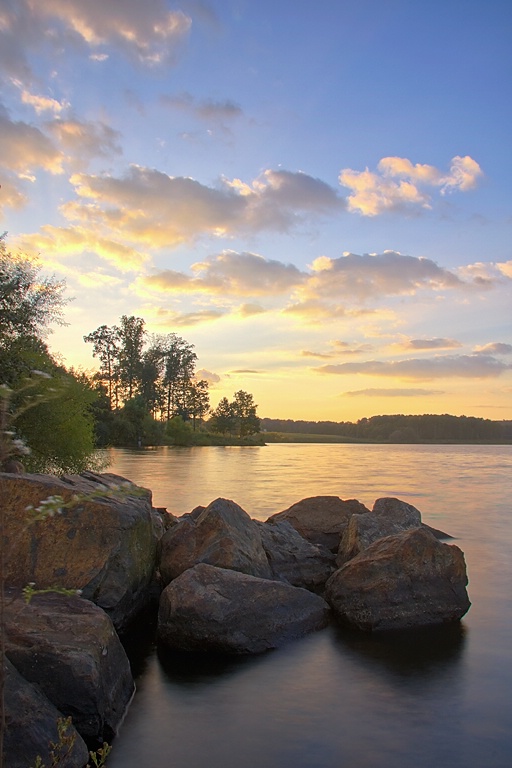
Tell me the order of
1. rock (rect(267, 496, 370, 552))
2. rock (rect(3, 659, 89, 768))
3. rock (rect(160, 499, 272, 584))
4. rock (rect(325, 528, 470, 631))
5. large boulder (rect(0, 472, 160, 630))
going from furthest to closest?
rock (rect(267, 496, 370, 552)) → rock (rect(160, 499, 272, 584)) → rock (rect(325, 528, 470, 631)) → large boulder (rect(0, 472, 160, 630)) → rock (rect(3, 659, 89, 768))

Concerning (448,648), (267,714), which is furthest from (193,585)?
(448,648)

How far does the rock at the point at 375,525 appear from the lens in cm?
1255

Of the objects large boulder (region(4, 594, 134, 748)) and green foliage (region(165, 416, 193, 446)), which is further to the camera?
green foliage (region(165, 416, 193, 446))

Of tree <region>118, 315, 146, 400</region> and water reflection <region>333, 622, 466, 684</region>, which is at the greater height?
tree <region>118, 315, 146, 400</region>

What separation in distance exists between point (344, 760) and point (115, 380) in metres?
96.1

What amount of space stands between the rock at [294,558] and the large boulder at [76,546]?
3.44 m

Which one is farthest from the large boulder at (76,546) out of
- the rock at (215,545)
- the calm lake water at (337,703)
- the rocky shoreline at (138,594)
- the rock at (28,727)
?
the rock at (28,727)

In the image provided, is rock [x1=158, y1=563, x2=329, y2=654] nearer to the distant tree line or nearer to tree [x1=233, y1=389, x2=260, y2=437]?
the distant tree line

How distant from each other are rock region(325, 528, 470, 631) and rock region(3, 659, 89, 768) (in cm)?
542

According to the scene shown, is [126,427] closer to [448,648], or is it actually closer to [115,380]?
[115,380]

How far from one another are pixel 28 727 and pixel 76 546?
3556 mm

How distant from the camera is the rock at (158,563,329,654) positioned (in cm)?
876

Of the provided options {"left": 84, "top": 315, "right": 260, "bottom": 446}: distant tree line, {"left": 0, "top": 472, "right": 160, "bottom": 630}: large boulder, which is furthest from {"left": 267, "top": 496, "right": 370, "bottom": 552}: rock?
{"left": 84, "top": 315, "right": 260, "bottom": 446}: distant tree line

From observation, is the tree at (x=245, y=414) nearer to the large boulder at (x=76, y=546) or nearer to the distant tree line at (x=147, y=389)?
the distant tree line at (x=147, y=389)
